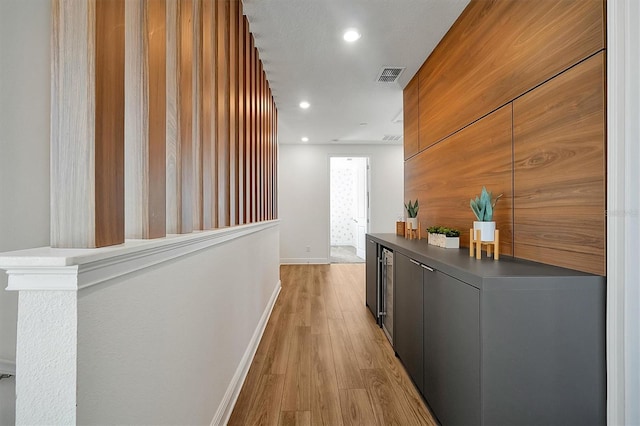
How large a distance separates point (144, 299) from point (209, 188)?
2.33 feet

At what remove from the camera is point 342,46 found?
101 inches

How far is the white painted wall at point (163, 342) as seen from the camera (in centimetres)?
64

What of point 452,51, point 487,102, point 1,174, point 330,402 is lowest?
point 330,402

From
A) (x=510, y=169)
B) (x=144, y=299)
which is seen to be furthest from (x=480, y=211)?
(x=144, y=299)

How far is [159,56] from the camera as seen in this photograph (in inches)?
38.2

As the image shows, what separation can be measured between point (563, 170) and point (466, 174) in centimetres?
84

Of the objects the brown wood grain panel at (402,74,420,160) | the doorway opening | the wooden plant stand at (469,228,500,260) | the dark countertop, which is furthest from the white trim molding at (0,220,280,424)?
the doorway opening

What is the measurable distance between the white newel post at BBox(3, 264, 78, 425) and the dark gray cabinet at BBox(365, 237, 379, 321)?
2.57 meters

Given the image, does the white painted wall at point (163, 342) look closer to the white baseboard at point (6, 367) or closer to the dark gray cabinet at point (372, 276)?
the white baseboard at point (6, 367)

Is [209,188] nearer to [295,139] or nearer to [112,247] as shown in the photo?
[112,247]

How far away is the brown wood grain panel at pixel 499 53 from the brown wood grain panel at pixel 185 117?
154 cm

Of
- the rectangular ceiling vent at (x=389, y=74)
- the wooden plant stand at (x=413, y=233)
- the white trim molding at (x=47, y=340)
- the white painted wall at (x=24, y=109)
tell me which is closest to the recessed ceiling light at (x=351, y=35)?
the rectangular ceiling vent at (x=389, y=74)

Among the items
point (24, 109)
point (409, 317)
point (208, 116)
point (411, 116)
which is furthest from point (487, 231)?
point (411, 116)

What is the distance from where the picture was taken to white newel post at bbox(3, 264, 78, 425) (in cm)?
56
